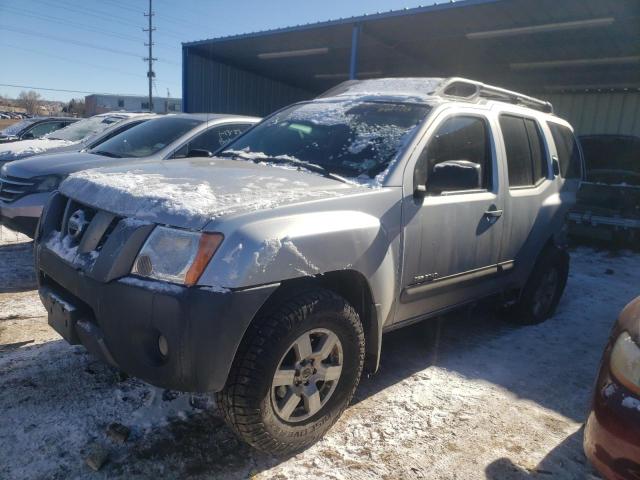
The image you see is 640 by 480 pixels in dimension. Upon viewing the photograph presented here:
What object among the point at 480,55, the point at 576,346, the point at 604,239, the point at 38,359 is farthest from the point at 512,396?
the point at 480,55

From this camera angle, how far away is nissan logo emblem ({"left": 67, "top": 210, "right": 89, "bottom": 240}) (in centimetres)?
243

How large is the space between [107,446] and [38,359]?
1.17 m

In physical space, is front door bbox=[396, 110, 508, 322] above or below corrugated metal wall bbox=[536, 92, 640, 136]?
below

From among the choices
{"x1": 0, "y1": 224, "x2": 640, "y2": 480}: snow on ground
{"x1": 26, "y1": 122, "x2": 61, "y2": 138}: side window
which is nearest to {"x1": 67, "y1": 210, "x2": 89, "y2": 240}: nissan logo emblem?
{"x1": 0, "y1": 224, "x2": 640, "y2": 480}: snow on ground

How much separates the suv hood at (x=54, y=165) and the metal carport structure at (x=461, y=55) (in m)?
6.32

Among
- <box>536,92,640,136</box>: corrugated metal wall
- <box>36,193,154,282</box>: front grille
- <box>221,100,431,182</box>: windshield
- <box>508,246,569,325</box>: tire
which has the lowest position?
<box>508,246,569,325</box>: tire

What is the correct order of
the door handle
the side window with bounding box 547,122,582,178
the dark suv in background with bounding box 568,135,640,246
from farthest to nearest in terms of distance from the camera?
the dark suv in background with bounding box 568,135,640,246 → the side window with bounding box 547,122,582,178 → the door handle

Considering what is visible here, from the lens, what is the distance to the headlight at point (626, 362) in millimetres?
1879

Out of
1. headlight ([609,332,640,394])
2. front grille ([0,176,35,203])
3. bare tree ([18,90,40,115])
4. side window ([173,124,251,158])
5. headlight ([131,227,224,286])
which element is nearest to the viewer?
headlight ([609,332,640,394])

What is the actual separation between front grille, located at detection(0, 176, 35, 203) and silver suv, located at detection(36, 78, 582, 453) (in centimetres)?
269

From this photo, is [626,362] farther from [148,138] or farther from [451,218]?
[148,138]

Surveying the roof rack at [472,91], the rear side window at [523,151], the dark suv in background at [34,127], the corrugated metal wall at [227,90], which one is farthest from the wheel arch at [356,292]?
the corrugated metal wall at [227,90]

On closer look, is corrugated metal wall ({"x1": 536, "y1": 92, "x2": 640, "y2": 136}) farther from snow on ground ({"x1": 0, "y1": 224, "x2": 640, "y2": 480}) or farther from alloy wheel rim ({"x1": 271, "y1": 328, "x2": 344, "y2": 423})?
alloy wheel rim ({"x1": 271, "y1": 328, "x2": 344, "y2": 423})

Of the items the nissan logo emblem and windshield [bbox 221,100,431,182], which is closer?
the nissan logo emblem
